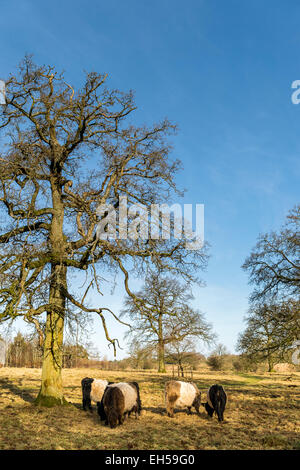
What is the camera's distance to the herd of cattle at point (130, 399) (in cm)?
1188

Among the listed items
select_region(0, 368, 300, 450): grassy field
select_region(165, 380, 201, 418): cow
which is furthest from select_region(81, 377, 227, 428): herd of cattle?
select_region(0, 368, 300, 450): grassy field

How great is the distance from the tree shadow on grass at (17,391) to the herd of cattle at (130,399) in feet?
10.9

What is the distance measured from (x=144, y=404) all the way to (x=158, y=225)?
25.7 feet

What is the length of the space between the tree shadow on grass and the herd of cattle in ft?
10.9

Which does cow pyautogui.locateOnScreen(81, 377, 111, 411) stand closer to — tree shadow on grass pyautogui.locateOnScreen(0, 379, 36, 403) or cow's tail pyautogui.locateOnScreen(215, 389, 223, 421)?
tree shadow on grass pyautogui.locateOnScreen(0, 379, 36, 403)

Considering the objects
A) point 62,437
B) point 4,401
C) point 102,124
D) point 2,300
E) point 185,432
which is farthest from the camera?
point 102,124

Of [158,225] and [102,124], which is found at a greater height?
[102,124]

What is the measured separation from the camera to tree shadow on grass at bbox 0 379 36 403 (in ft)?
54.4

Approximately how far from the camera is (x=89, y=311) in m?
14.4

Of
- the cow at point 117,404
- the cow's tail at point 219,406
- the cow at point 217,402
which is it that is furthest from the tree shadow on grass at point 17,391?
the cow's tail at point 219,406

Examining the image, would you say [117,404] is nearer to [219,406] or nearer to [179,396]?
[179,396]
